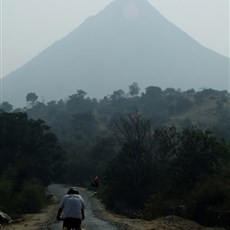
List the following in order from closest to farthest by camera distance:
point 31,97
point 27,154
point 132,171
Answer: point 132,171 < point 27,154 < point 31,97

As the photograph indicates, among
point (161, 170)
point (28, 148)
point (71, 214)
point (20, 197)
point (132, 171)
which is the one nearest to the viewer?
point (71, 214)

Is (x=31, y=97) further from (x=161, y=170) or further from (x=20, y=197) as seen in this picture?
(x=161, y=170)

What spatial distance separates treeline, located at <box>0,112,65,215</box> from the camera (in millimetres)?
49094

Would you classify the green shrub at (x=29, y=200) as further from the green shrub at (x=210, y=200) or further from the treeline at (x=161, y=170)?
the green shrub at (x=210, y=200)

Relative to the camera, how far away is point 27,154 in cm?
5741

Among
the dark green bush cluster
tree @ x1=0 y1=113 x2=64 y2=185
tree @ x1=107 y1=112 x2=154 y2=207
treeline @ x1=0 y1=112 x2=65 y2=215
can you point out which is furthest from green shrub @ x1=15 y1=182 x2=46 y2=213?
tree @ x1=0 y1=113 x2=64 y2=185

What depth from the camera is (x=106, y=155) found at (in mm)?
84438

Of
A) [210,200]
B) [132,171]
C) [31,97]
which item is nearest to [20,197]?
[132,171]

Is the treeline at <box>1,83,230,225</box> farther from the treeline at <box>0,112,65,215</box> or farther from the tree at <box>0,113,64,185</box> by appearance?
the tree at <box>0,113,64,185</box>

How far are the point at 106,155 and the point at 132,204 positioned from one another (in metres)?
41.3

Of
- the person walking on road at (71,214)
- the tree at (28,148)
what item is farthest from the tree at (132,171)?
the person walking on road at (71,214)

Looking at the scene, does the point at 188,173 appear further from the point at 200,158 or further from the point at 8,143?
the point at 8,143

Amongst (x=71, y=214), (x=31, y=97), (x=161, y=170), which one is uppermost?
(x=31, y=97)

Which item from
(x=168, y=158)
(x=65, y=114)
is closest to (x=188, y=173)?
(x=168, y=158)
